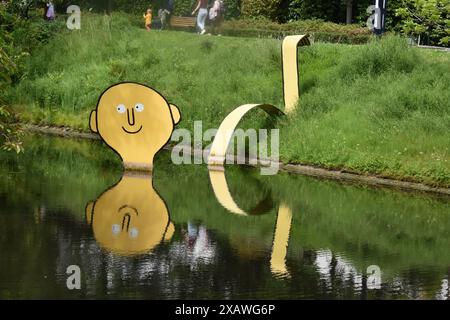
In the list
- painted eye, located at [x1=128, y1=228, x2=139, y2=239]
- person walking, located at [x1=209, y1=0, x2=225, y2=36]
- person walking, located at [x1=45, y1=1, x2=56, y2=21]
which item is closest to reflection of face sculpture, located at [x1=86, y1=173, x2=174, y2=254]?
painted eye, located at [x1=128, y1=228, x2=139, y2=239]

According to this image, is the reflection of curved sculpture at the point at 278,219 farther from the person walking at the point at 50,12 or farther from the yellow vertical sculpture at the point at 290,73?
the person walking at the point at 50,12

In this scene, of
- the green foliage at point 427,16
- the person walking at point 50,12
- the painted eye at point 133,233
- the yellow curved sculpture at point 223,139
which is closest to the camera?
the painted eye at point 133,233

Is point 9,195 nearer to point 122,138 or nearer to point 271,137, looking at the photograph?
point 122,138

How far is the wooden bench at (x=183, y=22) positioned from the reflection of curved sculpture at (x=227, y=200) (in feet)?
51.0

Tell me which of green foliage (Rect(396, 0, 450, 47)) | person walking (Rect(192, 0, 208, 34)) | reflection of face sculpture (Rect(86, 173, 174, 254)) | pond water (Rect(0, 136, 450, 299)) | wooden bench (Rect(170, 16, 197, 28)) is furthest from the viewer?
wooden bench (Rect(170, 16, 197, 28))

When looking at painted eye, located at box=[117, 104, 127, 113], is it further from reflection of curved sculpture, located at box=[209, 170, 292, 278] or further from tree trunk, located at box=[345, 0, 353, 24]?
tree trunk, located at box=[345, 0, 353, 24]

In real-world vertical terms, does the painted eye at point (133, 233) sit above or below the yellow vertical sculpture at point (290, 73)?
below

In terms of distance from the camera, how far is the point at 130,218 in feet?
56.0

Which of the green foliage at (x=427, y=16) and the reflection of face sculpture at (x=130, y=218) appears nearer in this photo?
the reflection of face sculpture at (x=130, y=218)

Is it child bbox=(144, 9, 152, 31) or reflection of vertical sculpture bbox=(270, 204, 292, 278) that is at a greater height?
child bbox=(144, 9, 152, 31)

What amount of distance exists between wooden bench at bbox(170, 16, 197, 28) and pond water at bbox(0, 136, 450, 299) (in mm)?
14279

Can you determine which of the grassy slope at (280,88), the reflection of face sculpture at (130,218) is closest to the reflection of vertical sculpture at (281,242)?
→ the reflection of face sculpture at (130,218)

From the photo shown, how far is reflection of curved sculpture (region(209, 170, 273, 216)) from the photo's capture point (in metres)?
18.4

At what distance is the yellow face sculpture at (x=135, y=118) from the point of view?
2158cm
